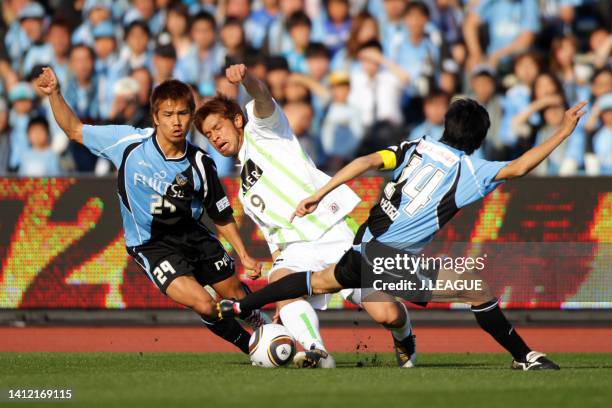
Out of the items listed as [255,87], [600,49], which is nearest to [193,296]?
[255,87]

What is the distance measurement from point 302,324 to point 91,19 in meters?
9.91

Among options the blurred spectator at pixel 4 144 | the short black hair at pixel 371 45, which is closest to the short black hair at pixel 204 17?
the short black hair at pixel 371 45

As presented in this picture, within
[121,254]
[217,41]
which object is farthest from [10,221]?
[217,41]

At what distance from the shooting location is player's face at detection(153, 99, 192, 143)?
9.44 metres

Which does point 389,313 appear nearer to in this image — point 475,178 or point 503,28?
point 475,178

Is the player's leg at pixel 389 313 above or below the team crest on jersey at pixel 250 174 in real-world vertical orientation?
below

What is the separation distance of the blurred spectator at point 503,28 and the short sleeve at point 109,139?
7.72 m

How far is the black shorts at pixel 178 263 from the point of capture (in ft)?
31.2

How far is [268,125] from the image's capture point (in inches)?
372

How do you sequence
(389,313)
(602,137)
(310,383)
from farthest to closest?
(602,137) → (389,313) → (310,383)

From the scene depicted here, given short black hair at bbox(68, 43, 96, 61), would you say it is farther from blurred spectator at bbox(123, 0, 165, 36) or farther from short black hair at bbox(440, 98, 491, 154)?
short black hair at bbox(440, 98, 491, 154)

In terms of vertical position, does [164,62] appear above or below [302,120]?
above

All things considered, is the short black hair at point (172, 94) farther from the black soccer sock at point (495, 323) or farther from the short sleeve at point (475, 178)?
the black soccer sock at point (495, 323)

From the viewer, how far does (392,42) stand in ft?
53.9
